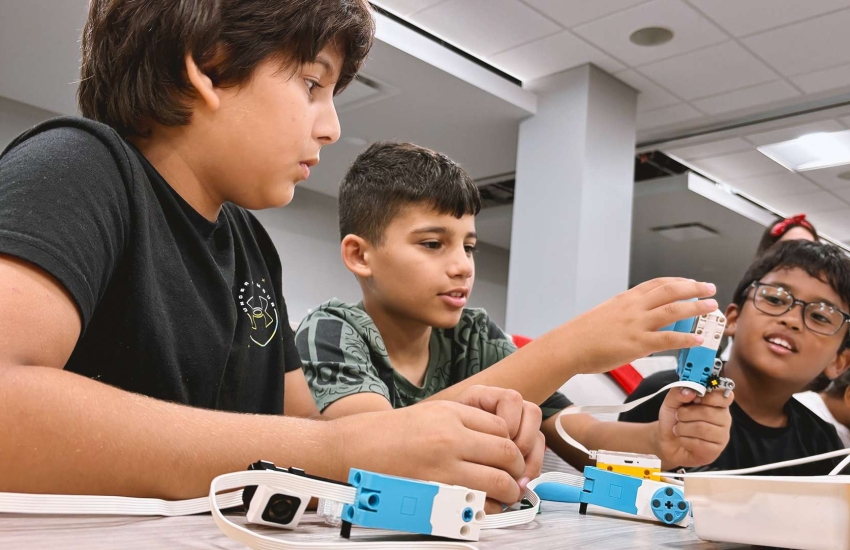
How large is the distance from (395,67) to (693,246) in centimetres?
458

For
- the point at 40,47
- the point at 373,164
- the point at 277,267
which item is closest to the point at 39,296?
the point at 277,267

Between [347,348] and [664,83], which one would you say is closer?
[347,348]

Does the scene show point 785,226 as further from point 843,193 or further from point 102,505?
point 843,193

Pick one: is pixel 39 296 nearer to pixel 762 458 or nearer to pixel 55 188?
pixel 55 188

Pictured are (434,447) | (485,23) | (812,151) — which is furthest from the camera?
(812,151)

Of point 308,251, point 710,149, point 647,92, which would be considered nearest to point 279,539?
point 647,92

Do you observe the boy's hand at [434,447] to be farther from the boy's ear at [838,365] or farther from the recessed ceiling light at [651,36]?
the recessed ceiling light at [651,36]

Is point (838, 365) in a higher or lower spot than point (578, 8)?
lower

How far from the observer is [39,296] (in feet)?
1.57

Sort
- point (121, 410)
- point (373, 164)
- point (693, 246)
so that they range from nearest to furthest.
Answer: point (121, 410) < point (373, 164) < point (693, 246)

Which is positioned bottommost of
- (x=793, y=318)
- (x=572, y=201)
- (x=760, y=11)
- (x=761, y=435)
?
(x=761, y=435)

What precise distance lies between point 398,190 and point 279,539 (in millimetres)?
932

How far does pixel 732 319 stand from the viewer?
158cm

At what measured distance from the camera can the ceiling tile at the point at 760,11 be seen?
3246mm
